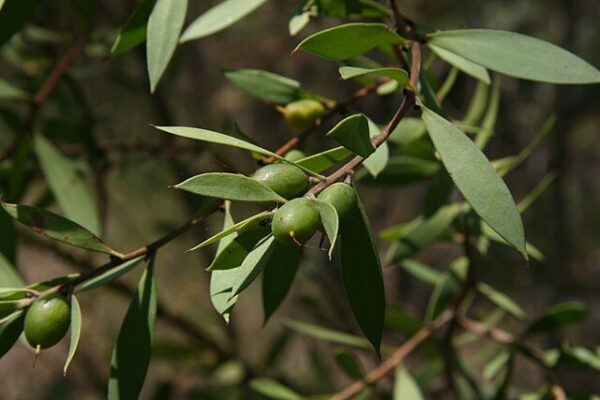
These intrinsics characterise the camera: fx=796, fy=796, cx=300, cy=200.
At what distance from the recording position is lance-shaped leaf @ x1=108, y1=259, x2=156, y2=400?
52 centimetres

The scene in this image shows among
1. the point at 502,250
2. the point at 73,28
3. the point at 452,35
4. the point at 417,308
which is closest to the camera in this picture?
the point at 452,35

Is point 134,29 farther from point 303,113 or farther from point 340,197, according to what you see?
point 340,197

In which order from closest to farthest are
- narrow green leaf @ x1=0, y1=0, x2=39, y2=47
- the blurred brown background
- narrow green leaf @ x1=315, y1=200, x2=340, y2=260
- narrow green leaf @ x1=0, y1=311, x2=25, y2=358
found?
narrow green leaf @ x1=315, y1=200, x2=340, y2=260 → narrow green leaf @ x1=0, y1=311, x2=25, y2=358 → narrow green leaf @ x1=0, y1=0, x2=39, y2=47 → the blurred brown background

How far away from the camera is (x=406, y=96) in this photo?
0.46 metres

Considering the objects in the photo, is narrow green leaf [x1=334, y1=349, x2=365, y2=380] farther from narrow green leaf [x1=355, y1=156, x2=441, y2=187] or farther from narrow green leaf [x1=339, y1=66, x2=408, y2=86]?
narrow green leaf [x1=339, y1=66, x2=408, y2=86]

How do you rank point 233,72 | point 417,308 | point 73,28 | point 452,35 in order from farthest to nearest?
point 417,308 → point 73,28 → point 233,72 → point 452,35

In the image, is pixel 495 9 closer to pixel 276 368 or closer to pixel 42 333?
pixel 276 368

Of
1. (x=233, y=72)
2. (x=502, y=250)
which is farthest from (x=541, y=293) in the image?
(x=233, y=72)

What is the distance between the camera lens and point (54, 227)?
52 cm

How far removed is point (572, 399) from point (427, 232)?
0.21m

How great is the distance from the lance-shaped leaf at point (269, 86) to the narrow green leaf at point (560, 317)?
1.10 ft

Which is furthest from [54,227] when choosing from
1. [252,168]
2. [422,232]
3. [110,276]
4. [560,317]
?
[252,168]

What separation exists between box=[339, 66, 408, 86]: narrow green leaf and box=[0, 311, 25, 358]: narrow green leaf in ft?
0.80

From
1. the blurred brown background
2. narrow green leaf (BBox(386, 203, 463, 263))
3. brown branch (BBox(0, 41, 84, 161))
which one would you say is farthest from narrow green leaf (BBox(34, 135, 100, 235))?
the blurred brown background
